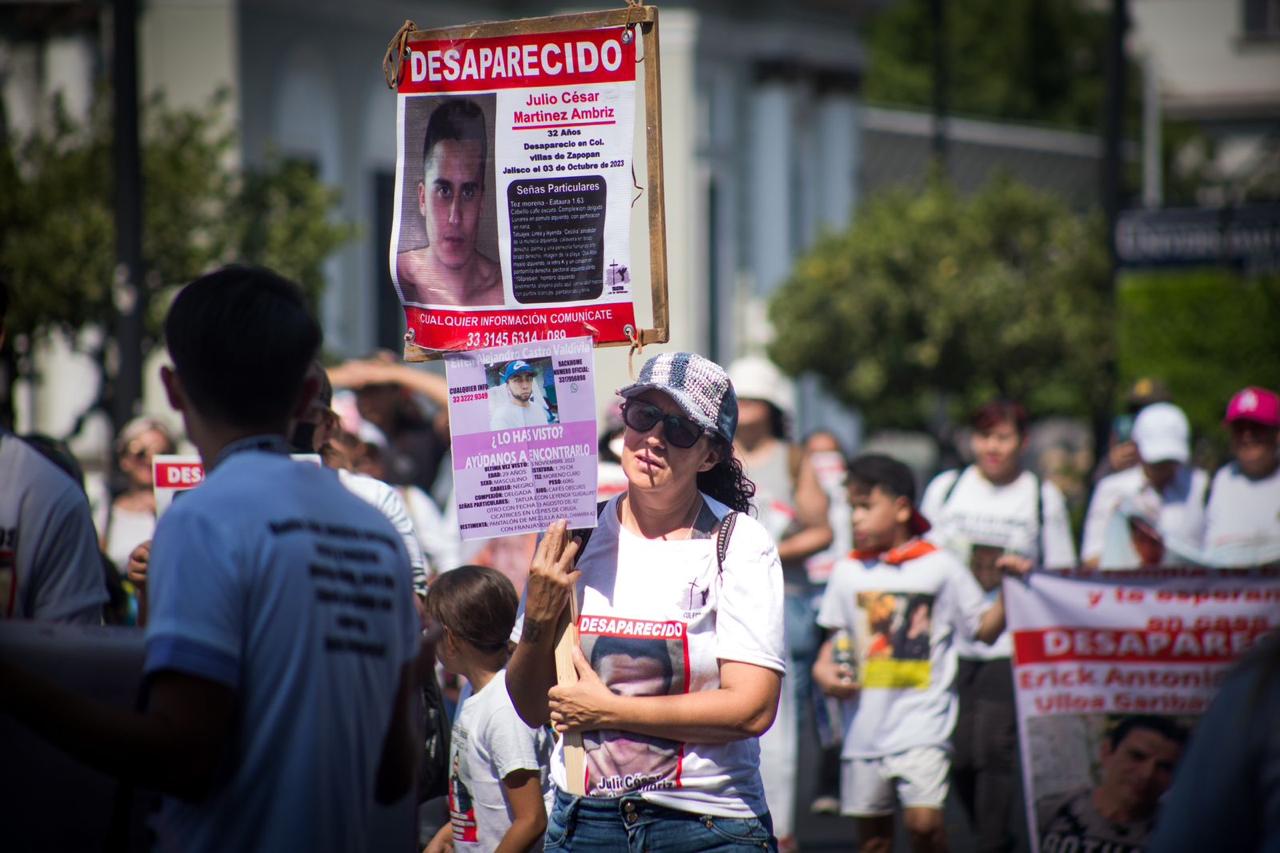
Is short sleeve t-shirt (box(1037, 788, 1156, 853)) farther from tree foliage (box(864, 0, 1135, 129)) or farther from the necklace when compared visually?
tree foliage (box(864, 0, 1135, 129))

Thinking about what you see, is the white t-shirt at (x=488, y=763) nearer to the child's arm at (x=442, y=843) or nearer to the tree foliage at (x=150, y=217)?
the child's arm at (x=442, y=843)

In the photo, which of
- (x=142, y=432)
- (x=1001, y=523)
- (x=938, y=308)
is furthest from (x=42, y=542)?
(x=938, y=308)

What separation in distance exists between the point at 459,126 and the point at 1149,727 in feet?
9.08

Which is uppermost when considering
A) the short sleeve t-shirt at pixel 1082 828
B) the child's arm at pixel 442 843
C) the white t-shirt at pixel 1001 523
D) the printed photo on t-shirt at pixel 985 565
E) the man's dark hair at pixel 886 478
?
the man's dark hair at pixel 886 478

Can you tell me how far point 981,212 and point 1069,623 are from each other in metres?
18.8

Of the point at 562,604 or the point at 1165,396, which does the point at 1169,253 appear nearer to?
the point at 1165,396

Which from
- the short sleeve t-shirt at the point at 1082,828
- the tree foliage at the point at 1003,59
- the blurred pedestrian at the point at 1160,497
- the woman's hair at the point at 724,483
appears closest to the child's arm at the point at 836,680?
the short sleeve t-shirt at the point at 1082,828

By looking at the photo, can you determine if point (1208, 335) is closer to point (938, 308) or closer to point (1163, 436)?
point (938, 308)

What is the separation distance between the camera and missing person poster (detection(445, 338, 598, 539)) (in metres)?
4.22

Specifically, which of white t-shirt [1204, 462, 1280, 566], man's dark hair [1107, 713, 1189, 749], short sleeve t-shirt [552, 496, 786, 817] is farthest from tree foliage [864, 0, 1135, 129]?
short sleeve t-shirt [552, 496, 786, 817]

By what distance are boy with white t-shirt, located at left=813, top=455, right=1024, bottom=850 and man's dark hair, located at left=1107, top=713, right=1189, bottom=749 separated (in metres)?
1.54

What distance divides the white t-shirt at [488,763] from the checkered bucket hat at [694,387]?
93 centimetres

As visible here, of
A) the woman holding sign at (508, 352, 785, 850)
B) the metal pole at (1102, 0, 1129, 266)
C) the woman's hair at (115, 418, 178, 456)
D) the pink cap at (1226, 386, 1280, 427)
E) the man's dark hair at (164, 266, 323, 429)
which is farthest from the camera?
the metal pole at (1102, 0, 1129, 266)

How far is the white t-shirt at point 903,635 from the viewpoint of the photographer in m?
6.96
